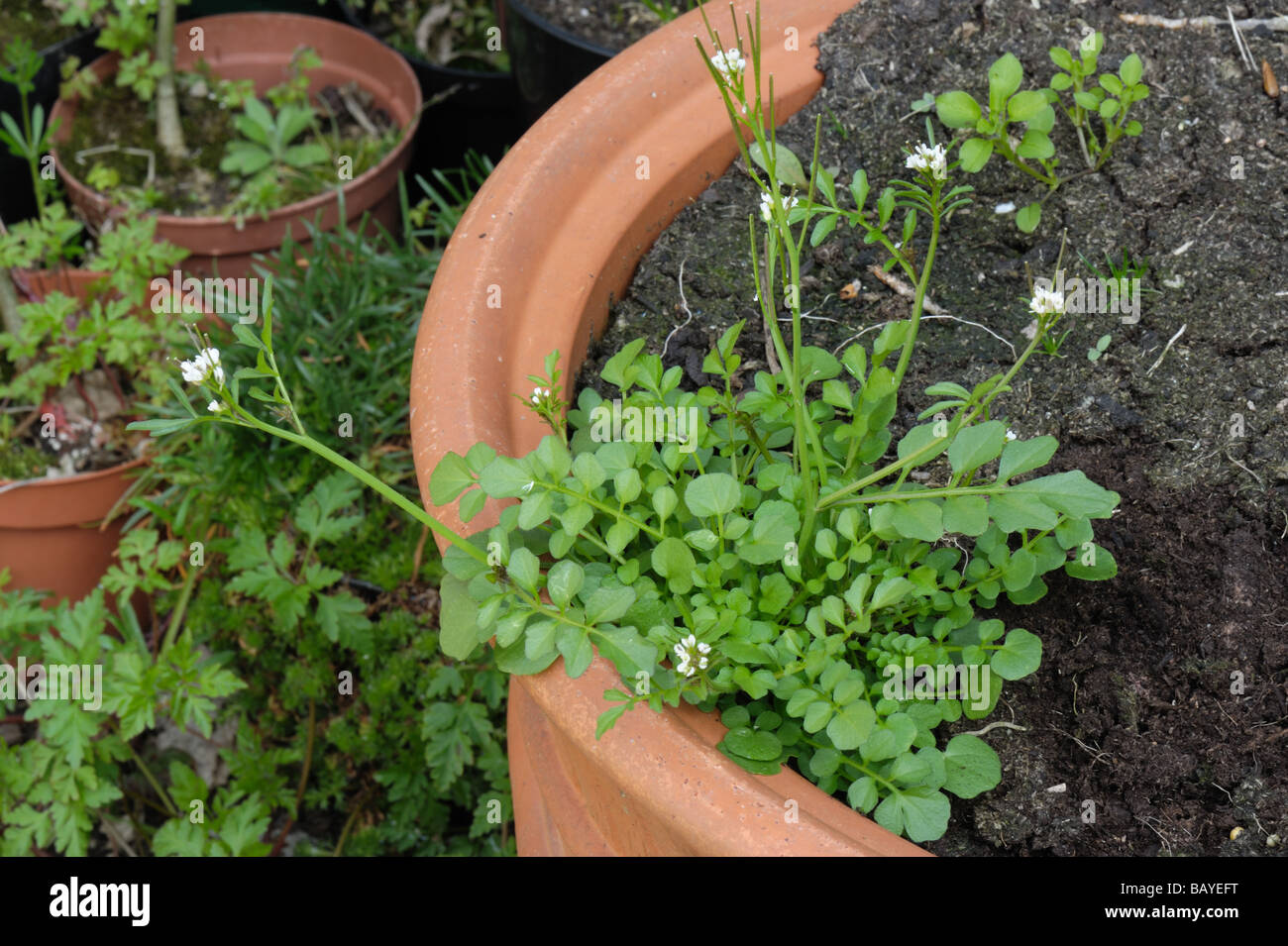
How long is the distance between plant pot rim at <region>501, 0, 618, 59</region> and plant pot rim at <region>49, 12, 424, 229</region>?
1.15 feet

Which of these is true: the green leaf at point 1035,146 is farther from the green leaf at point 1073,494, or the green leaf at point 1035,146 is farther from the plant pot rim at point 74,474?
the plant pot rim at point 74,474

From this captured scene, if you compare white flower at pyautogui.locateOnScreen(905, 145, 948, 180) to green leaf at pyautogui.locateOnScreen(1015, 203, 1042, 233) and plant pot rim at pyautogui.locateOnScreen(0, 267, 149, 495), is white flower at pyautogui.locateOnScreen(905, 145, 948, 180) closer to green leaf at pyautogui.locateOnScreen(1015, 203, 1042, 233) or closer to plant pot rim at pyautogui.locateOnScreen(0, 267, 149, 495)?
green leaf at pyautogui.locateOnScreen(1015, 203, 1042, 233)

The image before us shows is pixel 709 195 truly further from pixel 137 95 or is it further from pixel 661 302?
pixel 137 95

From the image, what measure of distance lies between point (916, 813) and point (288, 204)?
1954mm

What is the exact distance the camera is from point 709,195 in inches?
58.6

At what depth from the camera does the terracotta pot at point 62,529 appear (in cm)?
200

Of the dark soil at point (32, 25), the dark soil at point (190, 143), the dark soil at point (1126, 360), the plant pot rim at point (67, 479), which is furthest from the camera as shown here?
the dark soil at point (32, 25)

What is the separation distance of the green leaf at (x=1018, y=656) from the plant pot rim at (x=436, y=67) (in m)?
1.92

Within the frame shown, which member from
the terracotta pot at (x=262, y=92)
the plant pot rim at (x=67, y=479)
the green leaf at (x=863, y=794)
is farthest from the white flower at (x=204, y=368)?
the terracotta pot at (x=262, y=92)

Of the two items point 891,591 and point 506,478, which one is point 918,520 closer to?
point 891,591

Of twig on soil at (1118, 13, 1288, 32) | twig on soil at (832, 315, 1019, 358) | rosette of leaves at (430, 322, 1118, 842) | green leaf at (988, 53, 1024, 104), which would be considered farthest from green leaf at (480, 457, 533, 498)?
twig on soil at (1118, 13, 1288, 32)

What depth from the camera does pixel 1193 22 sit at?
1527mm

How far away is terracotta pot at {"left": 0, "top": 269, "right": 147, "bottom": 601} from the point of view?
78.9 inches
